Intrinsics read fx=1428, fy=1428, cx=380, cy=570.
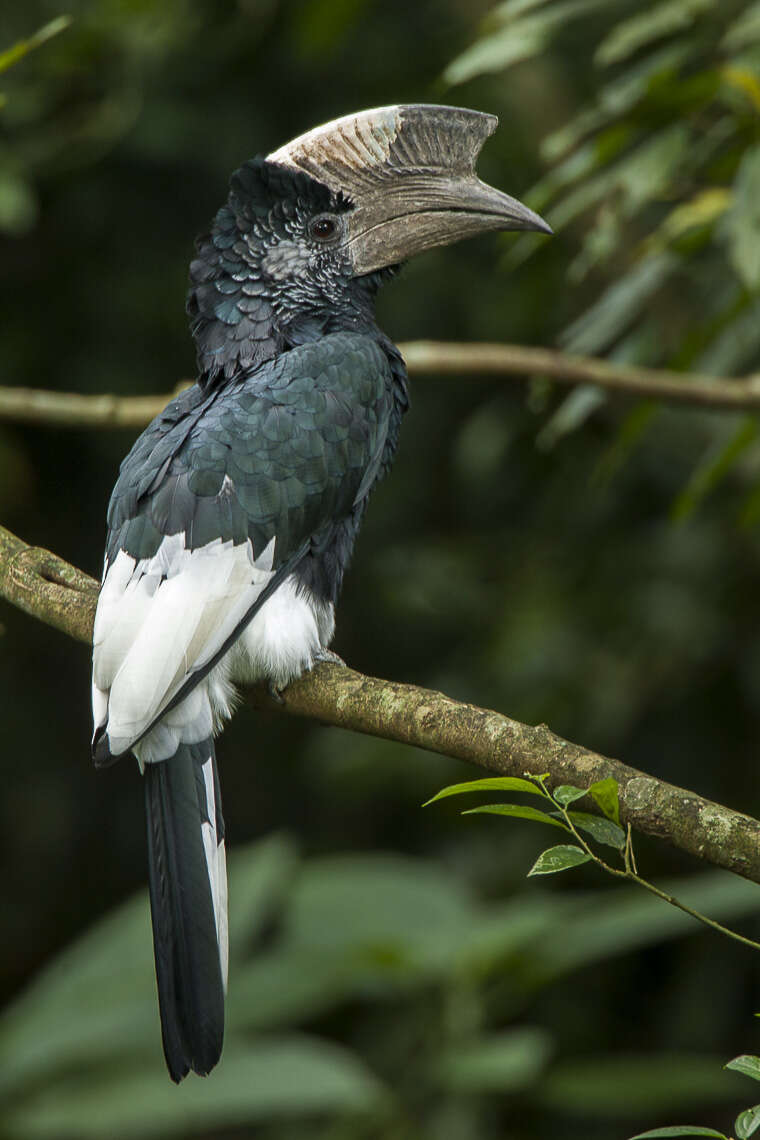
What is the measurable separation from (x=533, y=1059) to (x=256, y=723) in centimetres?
216

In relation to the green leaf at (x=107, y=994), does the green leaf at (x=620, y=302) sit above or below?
above

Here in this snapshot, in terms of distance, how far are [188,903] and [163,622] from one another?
1.45ft

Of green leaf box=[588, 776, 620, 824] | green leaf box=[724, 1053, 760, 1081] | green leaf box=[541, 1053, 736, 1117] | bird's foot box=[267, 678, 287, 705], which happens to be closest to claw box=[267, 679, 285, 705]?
bird's foot box=[267, 678, 287, 705]

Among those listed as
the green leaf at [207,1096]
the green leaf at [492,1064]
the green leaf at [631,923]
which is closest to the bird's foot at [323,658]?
the green leaf at [207,1096]

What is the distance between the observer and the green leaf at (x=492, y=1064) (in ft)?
11.4

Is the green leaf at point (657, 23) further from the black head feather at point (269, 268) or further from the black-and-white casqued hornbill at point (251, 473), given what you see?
the black head feather at point (269, 268)

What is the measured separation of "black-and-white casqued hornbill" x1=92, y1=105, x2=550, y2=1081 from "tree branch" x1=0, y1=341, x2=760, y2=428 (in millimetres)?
167

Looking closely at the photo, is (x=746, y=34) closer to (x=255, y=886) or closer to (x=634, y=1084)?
(x=634, y=1084)

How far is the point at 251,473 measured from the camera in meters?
2.48

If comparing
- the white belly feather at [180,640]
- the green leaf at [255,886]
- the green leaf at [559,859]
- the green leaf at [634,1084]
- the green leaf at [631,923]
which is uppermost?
the white belly feather at [180,640]

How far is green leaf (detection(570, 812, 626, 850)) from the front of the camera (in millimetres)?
1452

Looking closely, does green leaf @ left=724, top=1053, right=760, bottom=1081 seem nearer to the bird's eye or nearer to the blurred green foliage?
the bird's eye

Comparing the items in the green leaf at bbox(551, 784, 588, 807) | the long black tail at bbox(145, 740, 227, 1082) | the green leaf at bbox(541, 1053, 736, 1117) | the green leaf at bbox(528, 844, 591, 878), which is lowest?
the green leaf at bbox(541, 1053, 736, 1117)

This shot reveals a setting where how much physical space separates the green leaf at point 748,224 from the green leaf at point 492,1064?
6.62 ft
